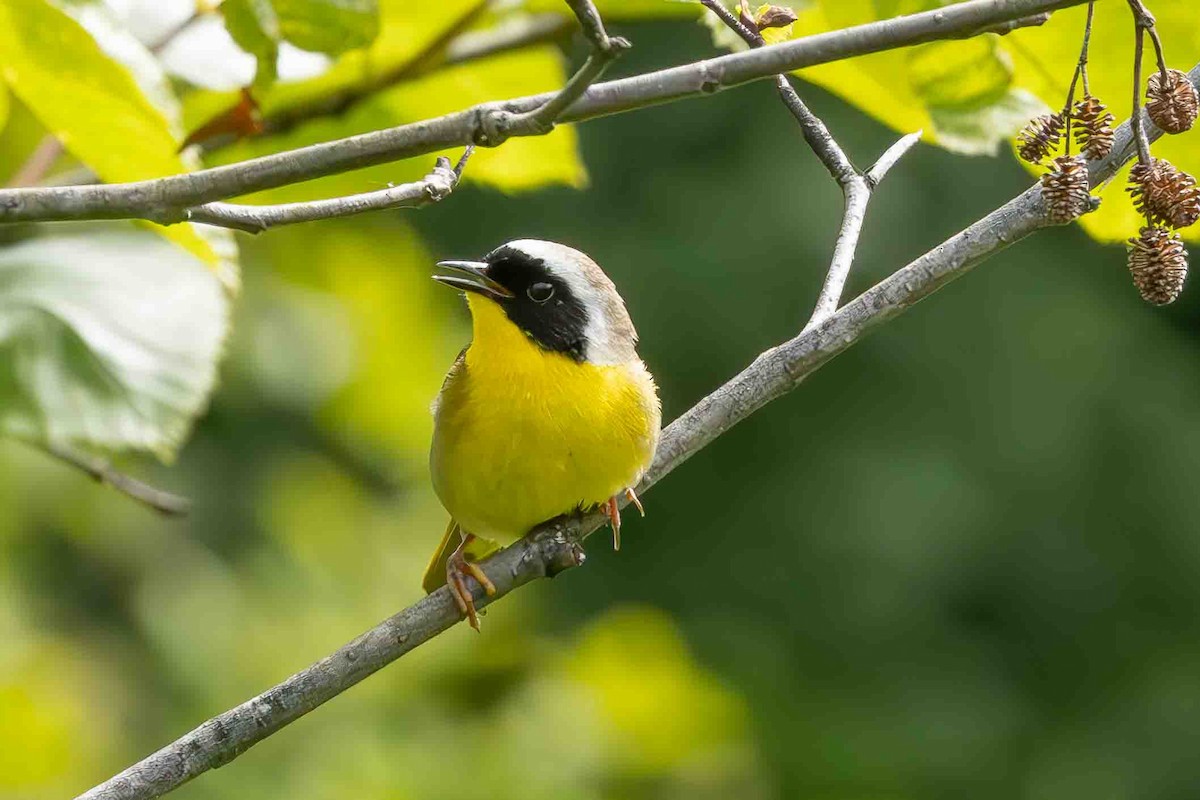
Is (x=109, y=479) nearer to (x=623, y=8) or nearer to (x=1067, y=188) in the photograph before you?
(x=623, y=8)

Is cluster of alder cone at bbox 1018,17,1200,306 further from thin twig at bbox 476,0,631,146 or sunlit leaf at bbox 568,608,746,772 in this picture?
sunlit leaf at bbox 568,608,746,772

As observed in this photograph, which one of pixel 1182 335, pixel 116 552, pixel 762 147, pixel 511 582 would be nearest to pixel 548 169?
pixel 511 582

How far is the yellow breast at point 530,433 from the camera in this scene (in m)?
2.80

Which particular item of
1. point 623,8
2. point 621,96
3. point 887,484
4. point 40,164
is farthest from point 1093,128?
point 887,484

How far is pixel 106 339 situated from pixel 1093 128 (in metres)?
1.53

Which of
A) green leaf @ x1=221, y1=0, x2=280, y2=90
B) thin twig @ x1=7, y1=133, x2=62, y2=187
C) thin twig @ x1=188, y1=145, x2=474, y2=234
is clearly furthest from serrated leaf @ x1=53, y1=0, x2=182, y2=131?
thin twig @ x1=7, y1=133, x2=62, y2=187

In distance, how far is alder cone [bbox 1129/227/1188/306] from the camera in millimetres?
1775

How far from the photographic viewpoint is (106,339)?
2.44 m

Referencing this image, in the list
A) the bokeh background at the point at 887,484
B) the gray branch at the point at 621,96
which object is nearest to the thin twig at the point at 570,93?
the gray branch at the point at 621,96

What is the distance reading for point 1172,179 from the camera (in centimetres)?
177

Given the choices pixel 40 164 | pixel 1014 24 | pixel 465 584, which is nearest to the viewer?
pixel 1014 24

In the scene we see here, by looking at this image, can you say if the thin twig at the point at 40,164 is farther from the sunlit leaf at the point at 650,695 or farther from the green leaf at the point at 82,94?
the sunlit leaf at the point at 650,695

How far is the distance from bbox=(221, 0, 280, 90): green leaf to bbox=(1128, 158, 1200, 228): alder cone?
3.42 ft

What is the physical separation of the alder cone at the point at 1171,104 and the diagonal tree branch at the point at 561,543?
0.56 feet
